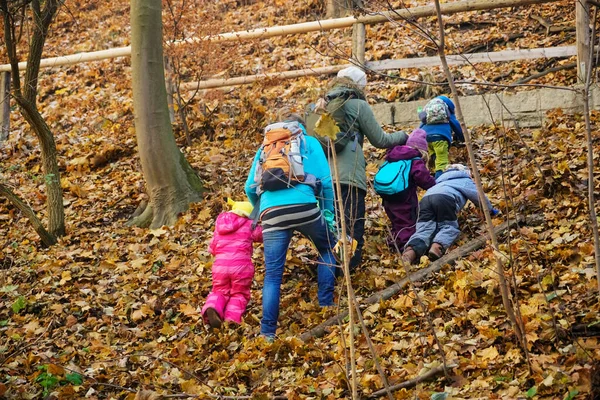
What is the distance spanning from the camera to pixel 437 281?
18.7ft

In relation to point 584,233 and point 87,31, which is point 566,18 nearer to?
point 584,233

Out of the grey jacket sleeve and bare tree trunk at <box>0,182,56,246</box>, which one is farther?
bare tree trunk at <box>0,182,56,246</box>

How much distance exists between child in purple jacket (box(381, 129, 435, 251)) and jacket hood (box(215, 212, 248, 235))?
1538 mm

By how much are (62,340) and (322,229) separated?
101 inches

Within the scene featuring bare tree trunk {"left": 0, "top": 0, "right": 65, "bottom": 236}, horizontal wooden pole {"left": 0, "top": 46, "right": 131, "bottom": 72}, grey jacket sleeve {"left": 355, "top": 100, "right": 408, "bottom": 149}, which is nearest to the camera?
grey jacket sleeve {"left": 355, "top": 100, "right": 408, "bottom": 149}

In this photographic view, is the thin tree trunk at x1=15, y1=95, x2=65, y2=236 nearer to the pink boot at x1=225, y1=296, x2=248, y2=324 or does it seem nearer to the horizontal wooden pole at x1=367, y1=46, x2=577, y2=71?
the pink boot at x1=225, y1=296, x2=248, y2=324

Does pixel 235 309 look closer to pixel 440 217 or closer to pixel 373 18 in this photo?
pixel 440 217

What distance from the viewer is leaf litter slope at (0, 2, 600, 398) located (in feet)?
14.7

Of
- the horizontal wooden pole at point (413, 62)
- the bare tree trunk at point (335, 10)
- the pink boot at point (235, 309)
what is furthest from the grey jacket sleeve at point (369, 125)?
the bare tree trunk at point (335, 10)

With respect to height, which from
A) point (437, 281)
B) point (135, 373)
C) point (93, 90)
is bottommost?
point (135, 373)

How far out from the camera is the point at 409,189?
6.72 metres

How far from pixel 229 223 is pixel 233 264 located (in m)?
0.35

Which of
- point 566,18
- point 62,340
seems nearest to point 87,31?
point 566,18

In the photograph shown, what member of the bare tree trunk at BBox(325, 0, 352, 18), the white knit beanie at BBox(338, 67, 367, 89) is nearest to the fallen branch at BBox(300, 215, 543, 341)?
the white knit beanie at BBox(338, 67, 367, 89)
